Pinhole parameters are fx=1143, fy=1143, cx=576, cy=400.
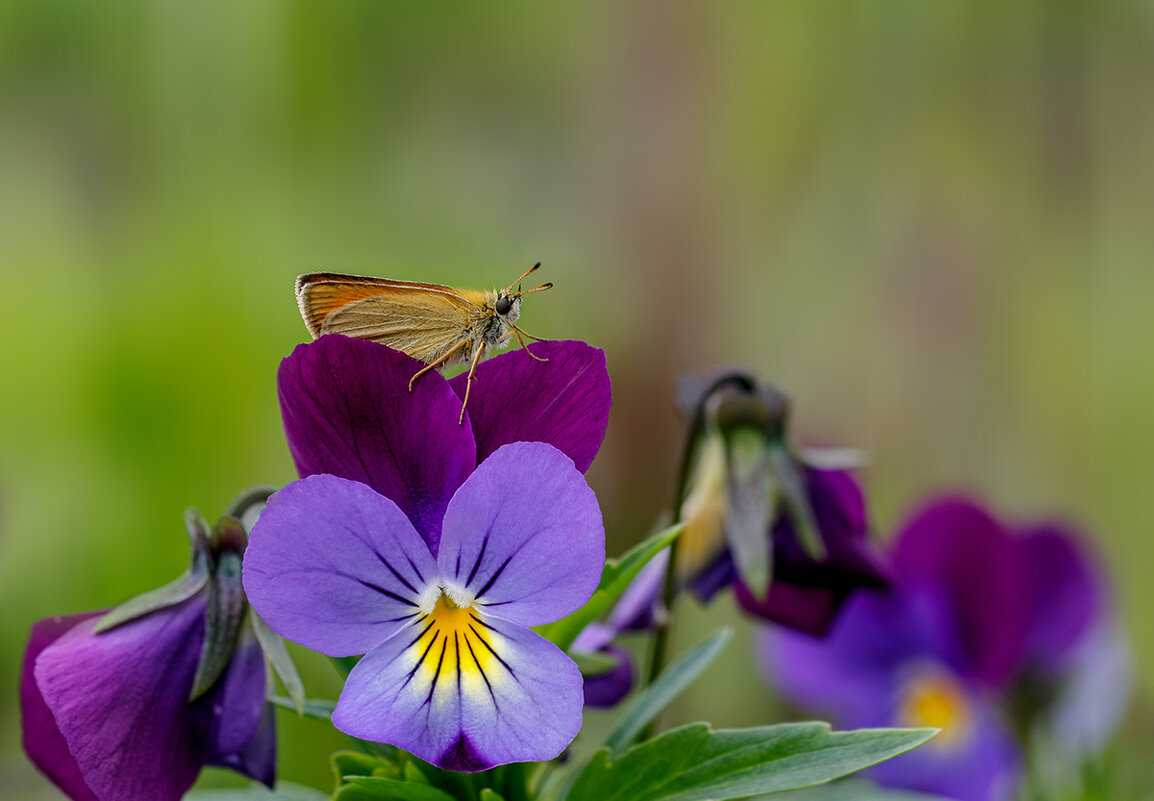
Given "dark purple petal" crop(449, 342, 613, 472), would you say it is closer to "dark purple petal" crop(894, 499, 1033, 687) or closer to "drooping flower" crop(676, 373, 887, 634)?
"drooping flower" crop(676, 373, 887, 634)

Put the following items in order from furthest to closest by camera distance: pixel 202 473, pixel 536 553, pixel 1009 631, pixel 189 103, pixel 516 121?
pixel 516 121
pixel 189 103
pixel 202 473
pixel 1009 631
pixel 536 553

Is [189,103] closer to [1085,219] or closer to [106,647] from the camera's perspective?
[1085,219]

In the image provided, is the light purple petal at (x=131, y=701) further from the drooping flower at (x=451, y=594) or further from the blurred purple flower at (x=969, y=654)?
the blurred purple flower at (x=969, y=654)

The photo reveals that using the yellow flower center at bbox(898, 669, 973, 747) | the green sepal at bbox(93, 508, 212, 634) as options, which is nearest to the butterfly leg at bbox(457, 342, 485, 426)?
the green sepal at bbox(93, 508, 212, 634)

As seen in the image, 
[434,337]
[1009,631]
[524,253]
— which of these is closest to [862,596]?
[1009,631]

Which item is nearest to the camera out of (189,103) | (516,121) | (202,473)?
(202,473)

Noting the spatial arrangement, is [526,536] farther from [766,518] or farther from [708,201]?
[708,201]

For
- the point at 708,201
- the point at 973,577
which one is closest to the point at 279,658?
the point at 973,577
